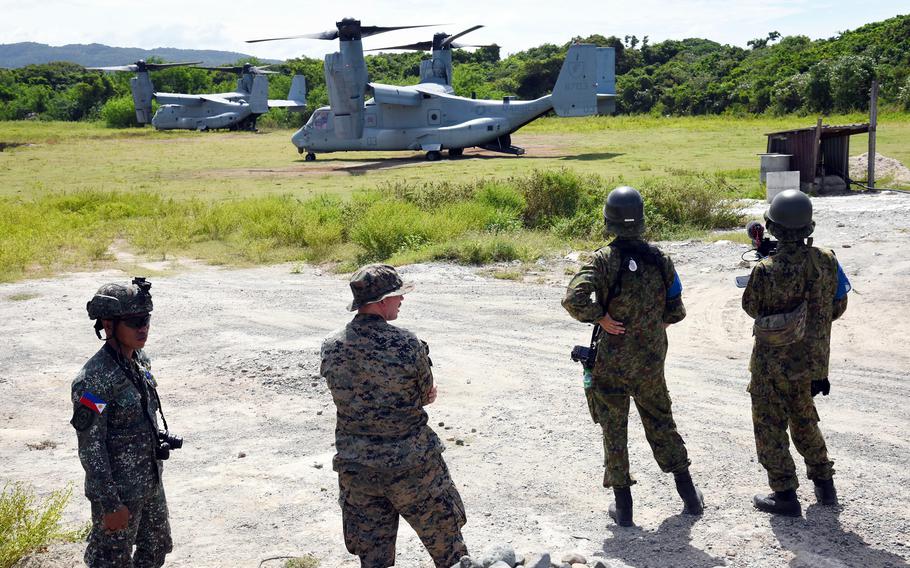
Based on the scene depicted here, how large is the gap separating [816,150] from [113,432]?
1667cm

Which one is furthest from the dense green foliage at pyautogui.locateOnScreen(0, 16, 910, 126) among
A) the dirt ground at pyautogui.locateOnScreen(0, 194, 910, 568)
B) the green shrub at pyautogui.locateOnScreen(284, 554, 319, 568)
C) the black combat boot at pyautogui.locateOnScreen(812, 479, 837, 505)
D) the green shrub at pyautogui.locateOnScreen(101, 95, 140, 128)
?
the green shrub at pyautogui.locateOnScreen(284, 554, 319, 568)

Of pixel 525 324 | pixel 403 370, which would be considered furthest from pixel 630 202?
pixel 525 324

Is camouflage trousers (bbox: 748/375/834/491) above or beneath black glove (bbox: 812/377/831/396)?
beneath

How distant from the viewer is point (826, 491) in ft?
16.8

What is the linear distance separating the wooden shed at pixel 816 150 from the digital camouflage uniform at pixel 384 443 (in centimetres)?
1558

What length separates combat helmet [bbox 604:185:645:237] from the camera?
4844 millimetres

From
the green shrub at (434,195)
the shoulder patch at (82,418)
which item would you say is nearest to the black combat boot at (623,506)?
the shoulder patch at (82,418)

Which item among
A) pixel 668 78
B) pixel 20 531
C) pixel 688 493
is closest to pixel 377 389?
pixel 688 493

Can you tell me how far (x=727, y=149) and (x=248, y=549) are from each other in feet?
91.5

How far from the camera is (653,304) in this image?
16.0 feet

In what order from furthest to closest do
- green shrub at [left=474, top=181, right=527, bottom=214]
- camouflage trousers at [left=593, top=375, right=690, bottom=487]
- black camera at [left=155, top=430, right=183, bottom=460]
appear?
green shrub at [left=474, top=181, right=527, bottom=214] → camouflage trousers at [left=593, top=375, right=690, bottom=487] → black camera at [left=155, top=430, right=183, bottom=460]

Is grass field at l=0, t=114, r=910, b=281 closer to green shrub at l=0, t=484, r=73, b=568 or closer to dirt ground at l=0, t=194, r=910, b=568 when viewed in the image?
dirt ground at l=0, t=194, r=910, b=568

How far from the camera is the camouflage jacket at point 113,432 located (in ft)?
12.4

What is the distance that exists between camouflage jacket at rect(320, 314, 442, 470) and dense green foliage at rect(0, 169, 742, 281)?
31.1ft
